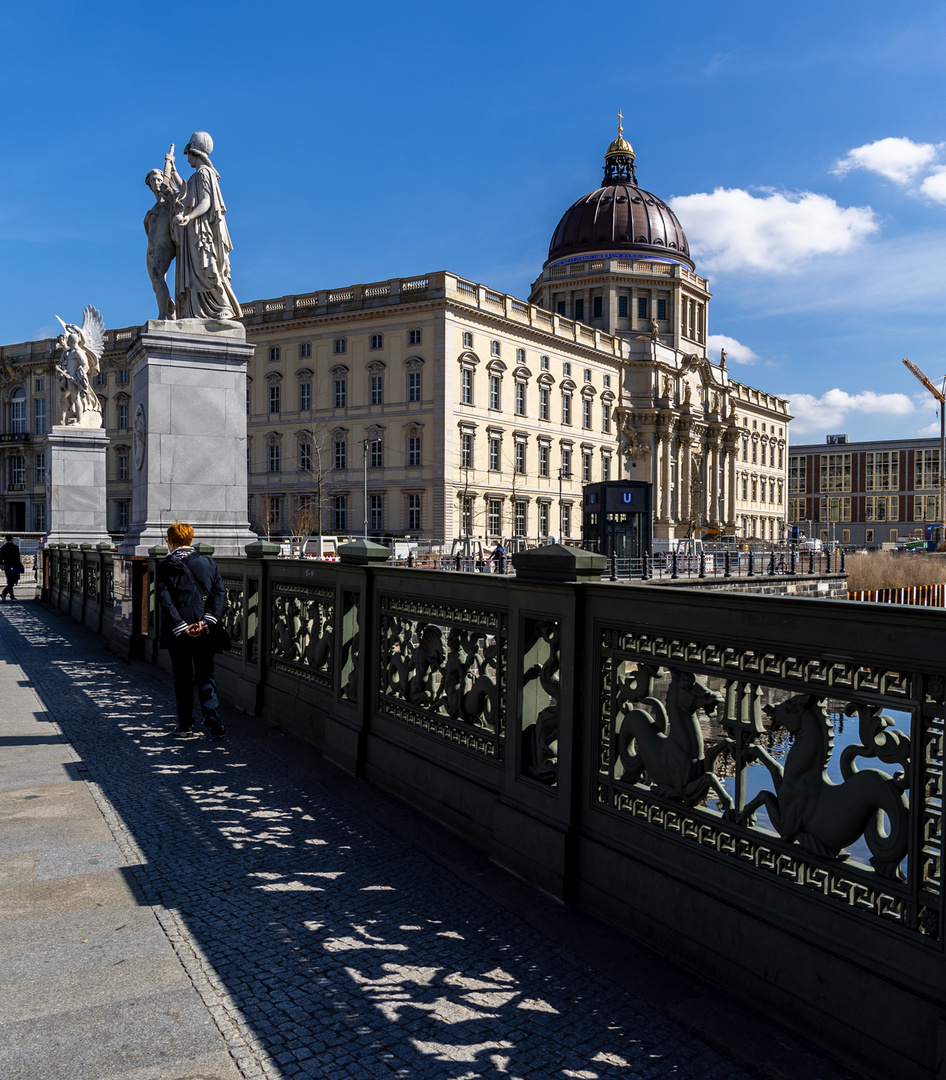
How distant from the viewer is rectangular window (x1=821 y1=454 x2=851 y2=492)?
452 feet

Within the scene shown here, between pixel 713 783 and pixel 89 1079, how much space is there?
7.58 feet

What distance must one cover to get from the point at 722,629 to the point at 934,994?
4.32ft

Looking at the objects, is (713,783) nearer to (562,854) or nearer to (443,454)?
(562,854)

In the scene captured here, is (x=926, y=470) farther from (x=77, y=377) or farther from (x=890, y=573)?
(x=77, y=377)

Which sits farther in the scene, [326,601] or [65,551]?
[65,551]

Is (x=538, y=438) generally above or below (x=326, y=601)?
above

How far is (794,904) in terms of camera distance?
311cm

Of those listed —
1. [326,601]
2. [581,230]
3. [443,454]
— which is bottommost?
[326,601]

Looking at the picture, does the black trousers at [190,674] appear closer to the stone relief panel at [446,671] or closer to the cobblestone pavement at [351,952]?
the cobblestone pavement at [351,952]

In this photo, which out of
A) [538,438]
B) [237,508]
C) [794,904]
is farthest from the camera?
[538,438]

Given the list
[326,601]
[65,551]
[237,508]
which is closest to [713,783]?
[326,601]

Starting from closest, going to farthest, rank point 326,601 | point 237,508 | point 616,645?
point 616,645, point 326,601, point 237,508

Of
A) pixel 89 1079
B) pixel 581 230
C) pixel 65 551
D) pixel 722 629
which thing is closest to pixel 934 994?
pixel 722 629

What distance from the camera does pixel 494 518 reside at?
66250mm
